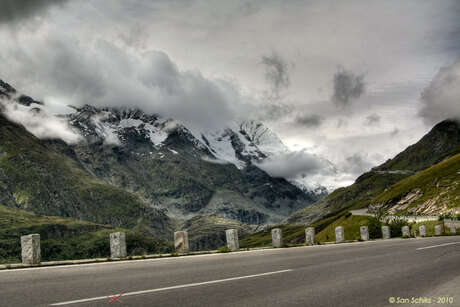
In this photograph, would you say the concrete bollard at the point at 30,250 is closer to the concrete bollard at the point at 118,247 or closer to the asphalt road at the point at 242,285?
the concrete bollard at the point at 118,247

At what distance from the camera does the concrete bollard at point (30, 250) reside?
2097cm

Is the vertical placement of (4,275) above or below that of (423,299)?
above

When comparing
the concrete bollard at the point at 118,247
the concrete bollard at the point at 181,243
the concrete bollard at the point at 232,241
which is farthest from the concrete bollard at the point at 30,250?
the concrete bollard at the point at 232,241

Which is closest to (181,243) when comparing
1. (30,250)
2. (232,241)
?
(232,241)

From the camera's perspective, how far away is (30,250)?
21.2 m

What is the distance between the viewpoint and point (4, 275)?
1572 cm

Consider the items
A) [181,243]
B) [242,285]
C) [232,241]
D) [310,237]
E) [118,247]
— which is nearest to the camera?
[242,285]

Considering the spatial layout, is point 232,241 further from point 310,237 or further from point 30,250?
point 30,250

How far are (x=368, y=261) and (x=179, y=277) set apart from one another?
9.23m

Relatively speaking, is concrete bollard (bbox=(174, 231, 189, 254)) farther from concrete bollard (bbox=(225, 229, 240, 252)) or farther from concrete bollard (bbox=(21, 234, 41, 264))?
concrete bollard (bbox=(21, 234, 41, 264))

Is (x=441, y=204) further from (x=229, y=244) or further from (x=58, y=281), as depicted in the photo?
(x=58, y=281)

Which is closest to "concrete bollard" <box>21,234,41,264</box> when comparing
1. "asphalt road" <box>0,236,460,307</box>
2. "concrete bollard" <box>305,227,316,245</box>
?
"asphalt road" <box>0,236,460,307</box>

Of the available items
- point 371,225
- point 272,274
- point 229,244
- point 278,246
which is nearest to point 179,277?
point 272,274

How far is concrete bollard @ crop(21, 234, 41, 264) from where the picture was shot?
20967 millimetres
